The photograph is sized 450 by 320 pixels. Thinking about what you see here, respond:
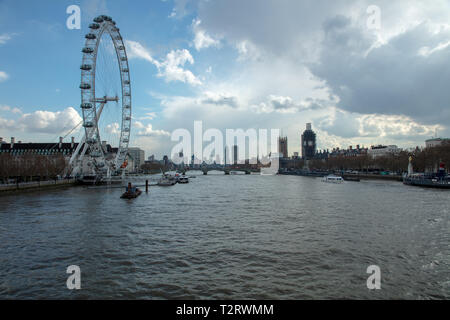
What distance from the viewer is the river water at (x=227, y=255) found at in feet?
32.8

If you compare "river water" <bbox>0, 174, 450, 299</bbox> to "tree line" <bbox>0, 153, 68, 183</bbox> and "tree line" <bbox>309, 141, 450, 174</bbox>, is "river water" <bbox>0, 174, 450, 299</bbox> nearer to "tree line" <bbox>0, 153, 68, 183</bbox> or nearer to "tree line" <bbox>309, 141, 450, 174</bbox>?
"tree line" <bbox>0, 153, 68, 183</bbox>

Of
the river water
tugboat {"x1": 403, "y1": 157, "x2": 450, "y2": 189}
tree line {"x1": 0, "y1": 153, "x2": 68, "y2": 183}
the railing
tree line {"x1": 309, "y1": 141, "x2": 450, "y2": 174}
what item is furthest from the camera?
tree line {"x1": 309, "y1": 141, "x2": 450, "y2": 174}

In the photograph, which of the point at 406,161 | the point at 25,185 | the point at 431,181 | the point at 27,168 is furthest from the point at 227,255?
the point at 406,161

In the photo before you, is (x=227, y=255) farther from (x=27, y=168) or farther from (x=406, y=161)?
(x=406, y=161)

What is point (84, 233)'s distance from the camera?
18.2m

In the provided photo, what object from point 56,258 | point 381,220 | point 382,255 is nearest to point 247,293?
point 382,255

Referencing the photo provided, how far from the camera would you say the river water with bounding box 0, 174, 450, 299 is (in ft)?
32.8

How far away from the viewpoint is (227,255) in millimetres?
13594

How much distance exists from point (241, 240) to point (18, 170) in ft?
165

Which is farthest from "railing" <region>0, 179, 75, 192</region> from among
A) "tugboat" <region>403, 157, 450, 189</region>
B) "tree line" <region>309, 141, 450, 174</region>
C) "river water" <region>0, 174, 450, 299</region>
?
"tree line" <region>309, 141, 450, 174</region>

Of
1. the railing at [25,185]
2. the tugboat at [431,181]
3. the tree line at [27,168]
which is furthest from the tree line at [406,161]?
the tree line at [27,168]

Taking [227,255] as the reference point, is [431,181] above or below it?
above

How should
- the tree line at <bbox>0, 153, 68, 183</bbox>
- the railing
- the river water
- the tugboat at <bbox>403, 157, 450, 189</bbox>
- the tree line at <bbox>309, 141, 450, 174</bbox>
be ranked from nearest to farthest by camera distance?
the river water → the railing → the tree line at <bbox>0, 153, 68, 183</bbox> → the tugboat at <bbox>403, 157, 450, 189</bbox> → the tree line at <bbox>309, 141, 450, 174</bbox>

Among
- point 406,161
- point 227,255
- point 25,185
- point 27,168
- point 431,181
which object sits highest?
point 406,161
